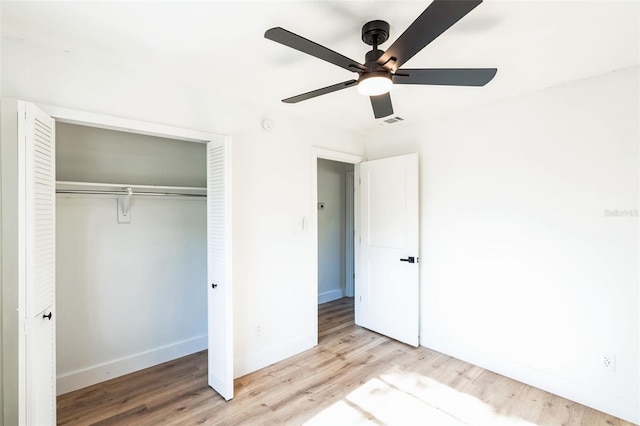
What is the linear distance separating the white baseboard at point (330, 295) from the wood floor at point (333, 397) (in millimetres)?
1780

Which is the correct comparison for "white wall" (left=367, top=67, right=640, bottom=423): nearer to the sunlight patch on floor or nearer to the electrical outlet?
the electrical outlet

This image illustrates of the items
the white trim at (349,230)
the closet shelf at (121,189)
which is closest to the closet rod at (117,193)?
the closet shelf at (121,189)

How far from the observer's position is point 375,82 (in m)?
1.59

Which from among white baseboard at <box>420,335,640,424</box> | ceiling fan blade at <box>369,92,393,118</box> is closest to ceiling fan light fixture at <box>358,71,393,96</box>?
ceiling fan blade at <box>369,92,393,118</box>

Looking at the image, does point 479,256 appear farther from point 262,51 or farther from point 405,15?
point 262,51

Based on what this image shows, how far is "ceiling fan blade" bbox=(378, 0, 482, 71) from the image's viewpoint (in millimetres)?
1091

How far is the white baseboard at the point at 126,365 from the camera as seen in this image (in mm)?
2480

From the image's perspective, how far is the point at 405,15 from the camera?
155cm

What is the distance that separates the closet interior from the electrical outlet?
3568mm

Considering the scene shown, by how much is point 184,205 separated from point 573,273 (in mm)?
3564

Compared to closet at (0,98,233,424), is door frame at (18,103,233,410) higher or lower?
higher

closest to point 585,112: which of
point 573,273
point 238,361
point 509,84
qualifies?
point 509,84

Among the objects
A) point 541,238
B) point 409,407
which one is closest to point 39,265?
point 409,407

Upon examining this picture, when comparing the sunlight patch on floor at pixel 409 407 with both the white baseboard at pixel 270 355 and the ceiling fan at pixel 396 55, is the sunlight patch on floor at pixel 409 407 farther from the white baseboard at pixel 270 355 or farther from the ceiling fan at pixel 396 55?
the ceiling fan at pixel 396 55
